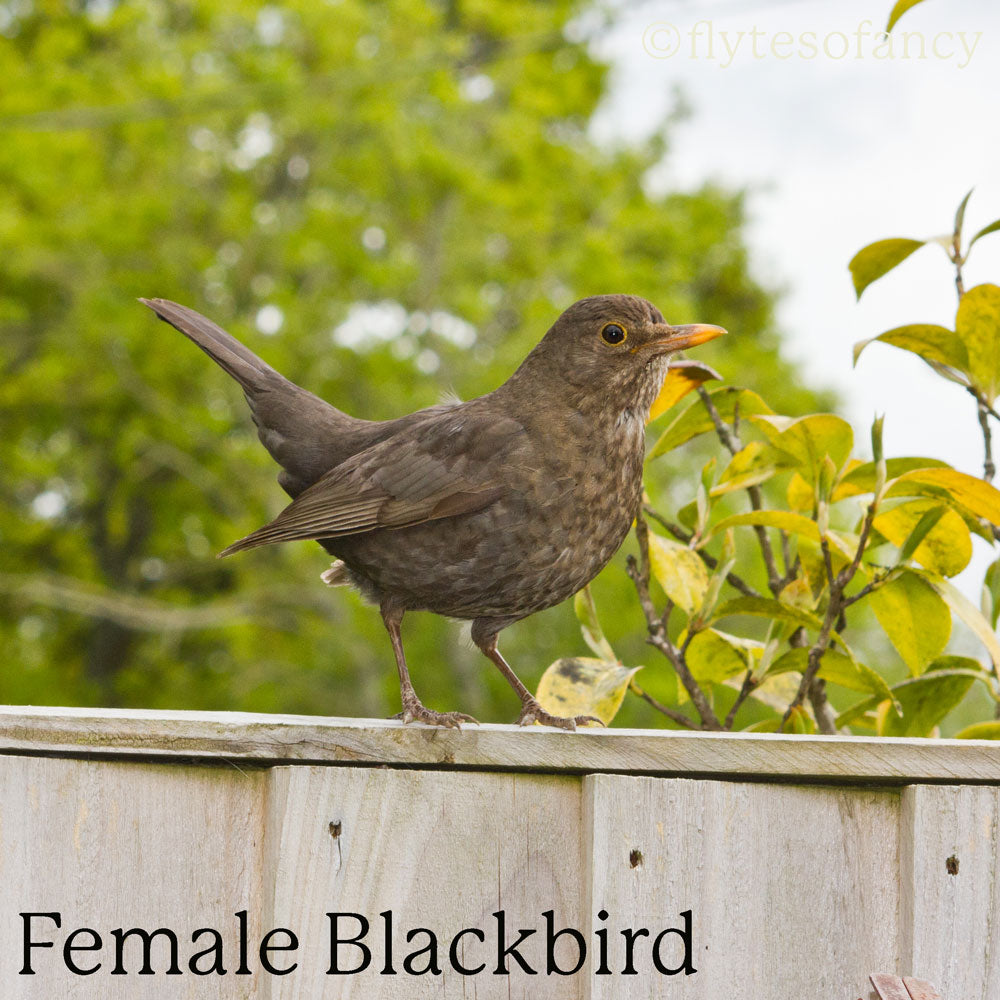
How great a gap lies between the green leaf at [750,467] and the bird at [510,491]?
0.47ft

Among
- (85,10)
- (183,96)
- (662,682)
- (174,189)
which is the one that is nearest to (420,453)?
(662,682)

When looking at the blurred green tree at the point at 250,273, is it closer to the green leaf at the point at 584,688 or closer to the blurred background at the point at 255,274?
the blurred background at the point at 255,274

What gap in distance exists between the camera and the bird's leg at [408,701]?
1760 mm

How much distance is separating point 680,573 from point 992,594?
0.48 m

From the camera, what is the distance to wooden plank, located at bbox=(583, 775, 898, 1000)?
1617 mm

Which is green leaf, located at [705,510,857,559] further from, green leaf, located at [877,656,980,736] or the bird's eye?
the bird's eye

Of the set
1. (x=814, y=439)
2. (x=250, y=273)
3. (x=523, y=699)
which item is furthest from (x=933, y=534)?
(x=250, y=273)

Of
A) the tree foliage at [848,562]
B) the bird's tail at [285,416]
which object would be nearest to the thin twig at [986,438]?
the tree foliage at [848,562]

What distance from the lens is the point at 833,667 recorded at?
1.92m

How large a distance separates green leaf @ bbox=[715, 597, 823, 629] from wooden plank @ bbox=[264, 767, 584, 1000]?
42 cm

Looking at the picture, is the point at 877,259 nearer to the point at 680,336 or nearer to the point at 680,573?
the point at 680,336

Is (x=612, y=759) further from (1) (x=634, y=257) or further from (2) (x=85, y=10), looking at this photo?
(2) (x=85, y=10)

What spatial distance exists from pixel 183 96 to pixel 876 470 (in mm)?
14806

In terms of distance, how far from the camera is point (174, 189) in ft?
55.0
